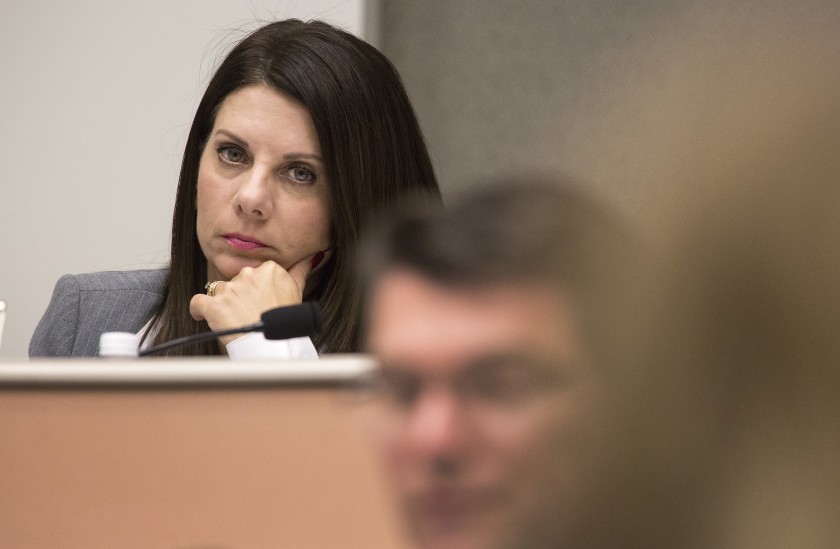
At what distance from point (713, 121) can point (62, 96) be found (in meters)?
2.21

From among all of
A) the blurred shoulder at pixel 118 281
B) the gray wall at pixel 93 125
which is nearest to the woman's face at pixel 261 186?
→ the blurred shoulder at pixel 118 281

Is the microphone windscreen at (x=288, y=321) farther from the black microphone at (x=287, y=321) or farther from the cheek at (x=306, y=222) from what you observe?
the cheek at (x=306, y=222)

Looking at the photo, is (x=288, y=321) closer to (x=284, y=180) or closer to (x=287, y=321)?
(x=287, y=321)

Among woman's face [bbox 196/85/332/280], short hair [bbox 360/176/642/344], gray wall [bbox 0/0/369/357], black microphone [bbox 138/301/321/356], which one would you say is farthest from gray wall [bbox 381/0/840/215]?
short hair [bbox 360/176/642/344]

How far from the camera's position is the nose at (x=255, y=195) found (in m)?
1.55

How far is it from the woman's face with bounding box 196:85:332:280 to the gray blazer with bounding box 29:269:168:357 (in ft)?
0.69

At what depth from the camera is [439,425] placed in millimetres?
431

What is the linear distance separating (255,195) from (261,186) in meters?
0.02

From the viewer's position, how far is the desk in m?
0.52

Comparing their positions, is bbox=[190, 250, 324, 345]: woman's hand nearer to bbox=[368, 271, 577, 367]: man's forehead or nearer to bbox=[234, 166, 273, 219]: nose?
bbox=[234, 166, 273, 219]: nose

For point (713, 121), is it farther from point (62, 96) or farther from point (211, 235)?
point (62, 96)

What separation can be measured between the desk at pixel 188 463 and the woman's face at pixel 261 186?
1.02 meters

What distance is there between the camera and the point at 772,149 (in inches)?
15.2

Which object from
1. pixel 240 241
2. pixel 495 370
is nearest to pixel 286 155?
pixel 240 241
